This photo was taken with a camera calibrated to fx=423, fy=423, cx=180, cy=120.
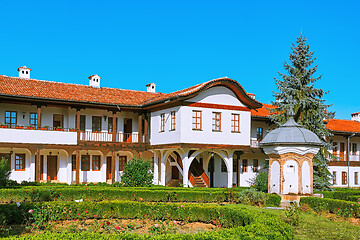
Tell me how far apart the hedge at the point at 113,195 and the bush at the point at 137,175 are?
4794mm

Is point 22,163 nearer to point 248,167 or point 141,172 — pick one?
point 141,172

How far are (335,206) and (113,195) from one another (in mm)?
9955

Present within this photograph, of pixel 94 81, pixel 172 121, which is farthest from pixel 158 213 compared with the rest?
pixel 94 81

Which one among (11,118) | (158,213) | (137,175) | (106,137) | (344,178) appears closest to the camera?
(158,213)

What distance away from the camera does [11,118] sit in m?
27.8

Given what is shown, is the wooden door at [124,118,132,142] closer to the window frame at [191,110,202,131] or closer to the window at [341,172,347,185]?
the window frame at [191,110,202,131]

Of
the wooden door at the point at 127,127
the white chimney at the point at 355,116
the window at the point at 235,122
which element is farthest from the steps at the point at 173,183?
the white chimney at the point at 355,116

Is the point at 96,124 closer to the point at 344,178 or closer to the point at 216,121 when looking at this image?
the point at 216,121

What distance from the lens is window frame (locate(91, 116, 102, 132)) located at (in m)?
30.7

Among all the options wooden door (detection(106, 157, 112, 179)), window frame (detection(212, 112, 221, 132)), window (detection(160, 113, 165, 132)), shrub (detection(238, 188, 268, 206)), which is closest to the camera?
shrub (detection(238, 188, 268, 206))

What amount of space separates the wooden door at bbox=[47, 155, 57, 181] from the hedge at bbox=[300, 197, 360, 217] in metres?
17.9

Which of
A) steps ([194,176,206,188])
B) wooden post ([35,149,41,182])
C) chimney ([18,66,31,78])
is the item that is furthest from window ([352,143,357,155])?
chimney ([18,66,31,78])

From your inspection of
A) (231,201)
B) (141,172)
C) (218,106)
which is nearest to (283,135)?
(231,201)

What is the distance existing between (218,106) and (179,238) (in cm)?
1848
